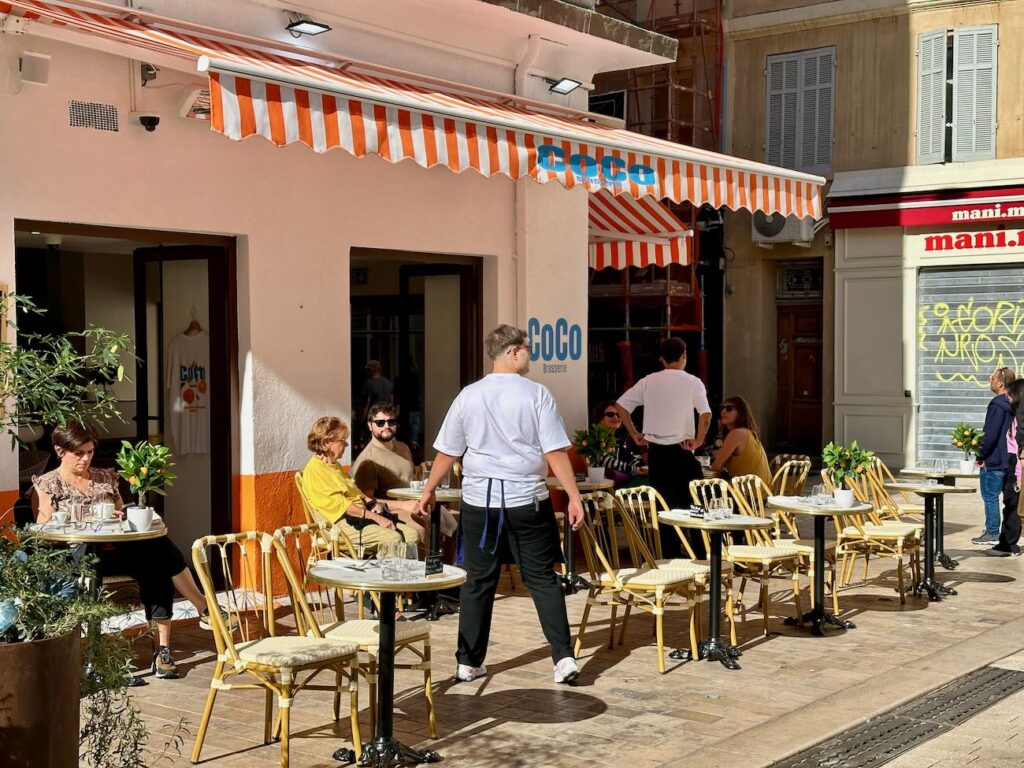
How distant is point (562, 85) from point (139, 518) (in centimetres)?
541

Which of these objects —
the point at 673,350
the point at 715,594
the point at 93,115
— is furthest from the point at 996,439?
the point at 93,115

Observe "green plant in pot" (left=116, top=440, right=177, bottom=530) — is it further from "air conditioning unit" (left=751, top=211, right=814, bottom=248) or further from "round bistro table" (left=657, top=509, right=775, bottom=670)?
"air conditioning unit" (left=751, top=211, right=814, bottom=248)

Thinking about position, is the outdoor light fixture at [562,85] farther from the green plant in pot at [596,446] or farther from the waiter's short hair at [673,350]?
the green plant in pot at [596,446]

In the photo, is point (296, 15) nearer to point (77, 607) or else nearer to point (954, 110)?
point (77, 607)

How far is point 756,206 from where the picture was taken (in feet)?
30.4

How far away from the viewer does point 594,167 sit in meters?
8.28

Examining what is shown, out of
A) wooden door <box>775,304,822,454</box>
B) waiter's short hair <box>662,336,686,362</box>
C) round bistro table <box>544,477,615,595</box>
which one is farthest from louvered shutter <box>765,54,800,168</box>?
round bistro table <box>544,477,615,595</box>

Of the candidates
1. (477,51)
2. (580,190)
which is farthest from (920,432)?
(477,51)

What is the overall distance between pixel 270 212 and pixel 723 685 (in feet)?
13.5

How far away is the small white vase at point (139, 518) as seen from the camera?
266 inches

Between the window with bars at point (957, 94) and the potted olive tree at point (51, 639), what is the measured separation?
1527cm

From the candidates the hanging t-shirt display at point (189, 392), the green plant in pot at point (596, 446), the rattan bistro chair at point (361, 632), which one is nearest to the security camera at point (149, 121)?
the hanging t-shirt display at point (189, 392)

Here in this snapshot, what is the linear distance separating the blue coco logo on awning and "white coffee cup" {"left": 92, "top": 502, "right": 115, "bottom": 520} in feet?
10.4

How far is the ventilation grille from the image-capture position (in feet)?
24.3
